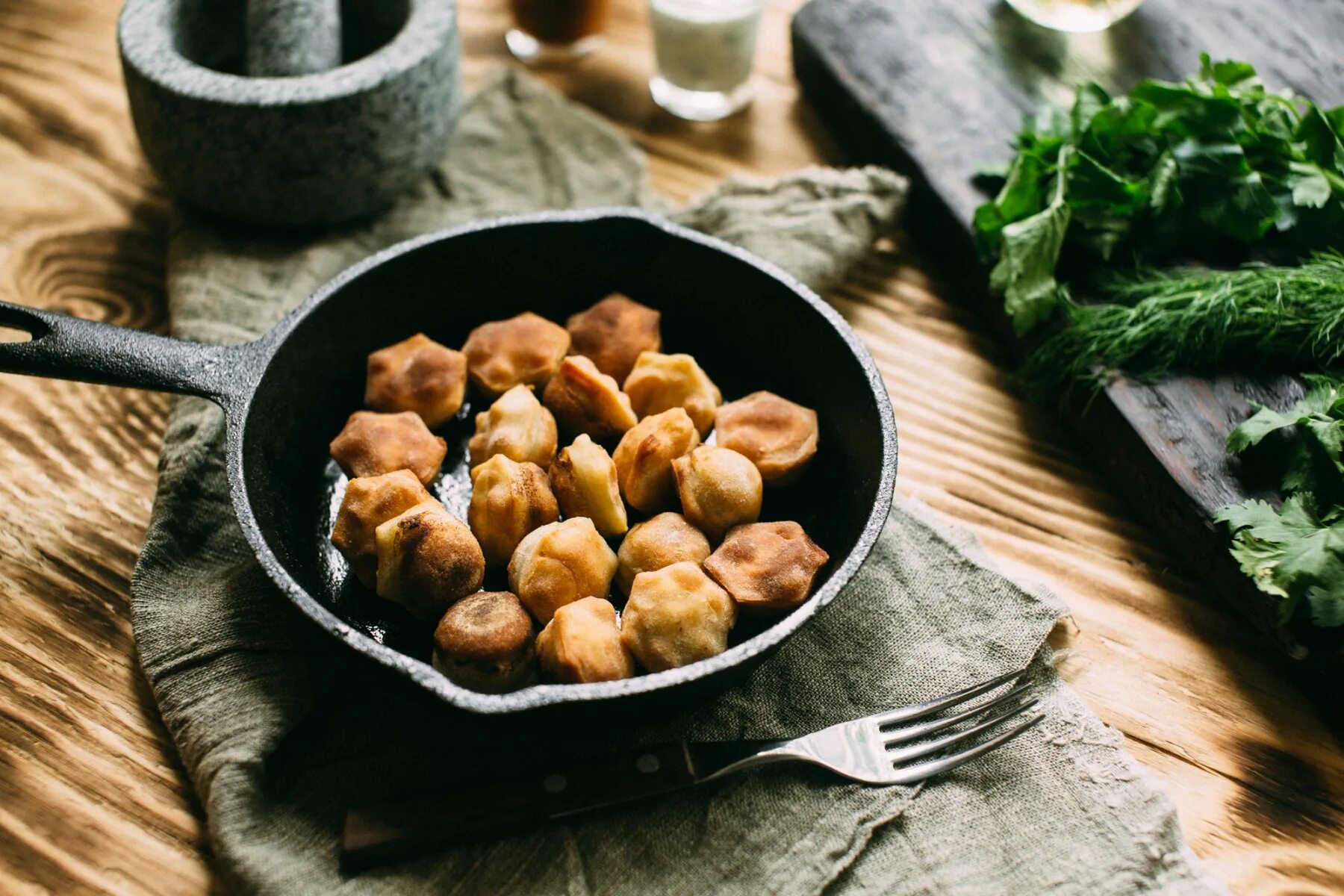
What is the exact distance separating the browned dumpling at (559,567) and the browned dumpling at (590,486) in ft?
0.19

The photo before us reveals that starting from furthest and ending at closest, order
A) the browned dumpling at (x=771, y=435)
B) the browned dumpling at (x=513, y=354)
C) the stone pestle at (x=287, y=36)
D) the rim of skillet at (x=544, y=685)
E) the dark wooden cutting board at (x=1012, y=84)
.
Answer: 1. the stone pestle at (x=287, y=36)
2. the dark wooden cutting board at (x=1012, y=84)
3. the browned dumpling at (x=513, y=354)
4. the browned dumpling at (x=771, y=435)
5. the rim of skillet at (x=544, y=685)

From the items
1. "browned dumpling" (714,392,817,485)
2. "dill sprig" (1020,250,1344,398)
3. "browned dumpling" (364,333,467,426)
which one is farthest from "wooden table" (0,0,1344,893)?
"browned dumpling" (364,333,467,426)

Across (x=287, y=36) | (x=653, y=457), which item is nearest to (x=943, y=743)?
(x=653, y=457)

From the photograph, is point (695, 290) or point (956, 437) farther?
point (956, 437)

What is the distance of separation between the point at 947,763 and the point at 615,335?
0.92 meters

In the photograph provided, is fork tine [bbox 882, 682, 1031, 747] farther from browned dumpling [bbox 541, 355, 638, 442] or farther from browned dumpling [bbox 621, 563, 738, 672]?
browned dumpling [bbox 541, 355, 638, 442]

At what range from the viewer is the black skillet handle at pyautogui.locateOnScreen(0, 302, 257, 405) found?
1.61 metres

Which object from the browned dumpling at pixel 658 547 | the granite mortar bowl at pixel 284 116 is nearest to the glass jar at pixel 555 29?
the granite mortar bowl at pixel 284 116

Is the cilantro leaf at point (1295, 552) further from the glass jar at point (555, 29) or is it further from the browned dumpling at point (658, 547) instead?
the glass jar at point (555, 29)

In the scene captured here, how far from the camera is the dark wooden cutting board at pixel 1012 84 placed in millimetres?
2010

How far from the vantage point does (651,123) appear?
2836 mm

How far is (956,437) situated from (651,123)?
125 centimetres

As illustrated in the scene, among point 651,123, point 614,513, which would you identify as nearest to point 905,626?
point 614,513

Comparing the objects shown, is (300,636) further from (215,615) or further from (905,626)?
(905,626)
